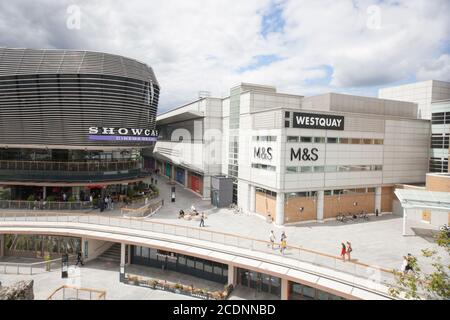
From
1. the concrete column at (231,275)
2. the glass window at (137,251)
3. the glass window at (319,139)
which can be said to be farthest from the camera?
the glass window at (319,139)

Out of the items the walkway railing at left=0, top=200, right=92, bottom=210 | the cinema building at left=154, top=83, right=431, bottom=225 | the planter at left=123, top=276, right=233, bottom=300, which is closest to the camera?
the planter at left=123, top=276, right=233, bottom=300

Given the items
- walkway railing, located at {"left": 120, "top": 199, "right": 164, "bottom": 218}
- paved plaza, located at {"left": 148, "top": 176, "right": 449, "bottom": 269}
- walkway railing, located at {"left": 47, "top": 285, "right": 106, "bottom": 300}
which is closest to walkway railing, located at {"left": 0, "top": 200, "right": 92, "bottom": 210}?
walkway railing, located at {"left": 120, "top": 199, "right": 164, "bottom": 218}

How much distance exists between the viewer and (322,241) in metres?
25.2

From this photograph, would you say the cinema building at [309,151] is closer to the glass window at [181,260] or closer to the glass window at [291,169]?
the glass window at [291,169]

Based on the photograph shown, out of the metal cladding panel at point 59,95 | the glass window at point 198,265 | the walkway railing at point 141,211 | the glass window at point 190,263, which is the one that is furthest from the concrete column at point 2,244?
the glass window at point 198,265

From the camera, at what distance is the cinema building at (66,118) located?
3297 cm

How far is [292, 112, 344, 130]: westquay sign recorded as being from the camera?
30206 mm

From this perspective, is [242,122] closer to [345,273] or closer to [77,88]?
[77,88]

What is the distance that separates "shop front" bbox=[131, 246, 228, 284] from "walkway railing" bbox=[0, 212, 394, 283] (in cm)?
324

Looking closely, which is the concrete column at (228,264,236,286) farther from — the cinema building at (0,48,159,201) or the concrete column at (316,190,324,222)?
the cinema building at (0,48,159,201)

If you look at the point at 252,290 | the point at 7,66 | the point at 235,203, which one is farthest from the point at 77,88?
the point at 252,290

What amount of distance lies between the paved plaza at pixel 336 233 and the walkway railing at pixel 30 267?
9.70 metres

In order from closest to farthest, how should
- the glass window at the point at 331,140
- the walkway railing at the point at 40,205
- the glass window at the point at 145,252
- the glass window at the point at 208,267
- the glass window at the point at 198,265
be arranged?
1. the glass window at the point at 208,267
2. the glass window at the point at 198,265
3. the glass window at the point at 145,252
4. the walkway railing at the point at 40,205
5. the glass window at the point at 331,140

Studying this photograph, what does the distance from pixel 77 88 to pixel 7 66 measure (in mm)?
7895
